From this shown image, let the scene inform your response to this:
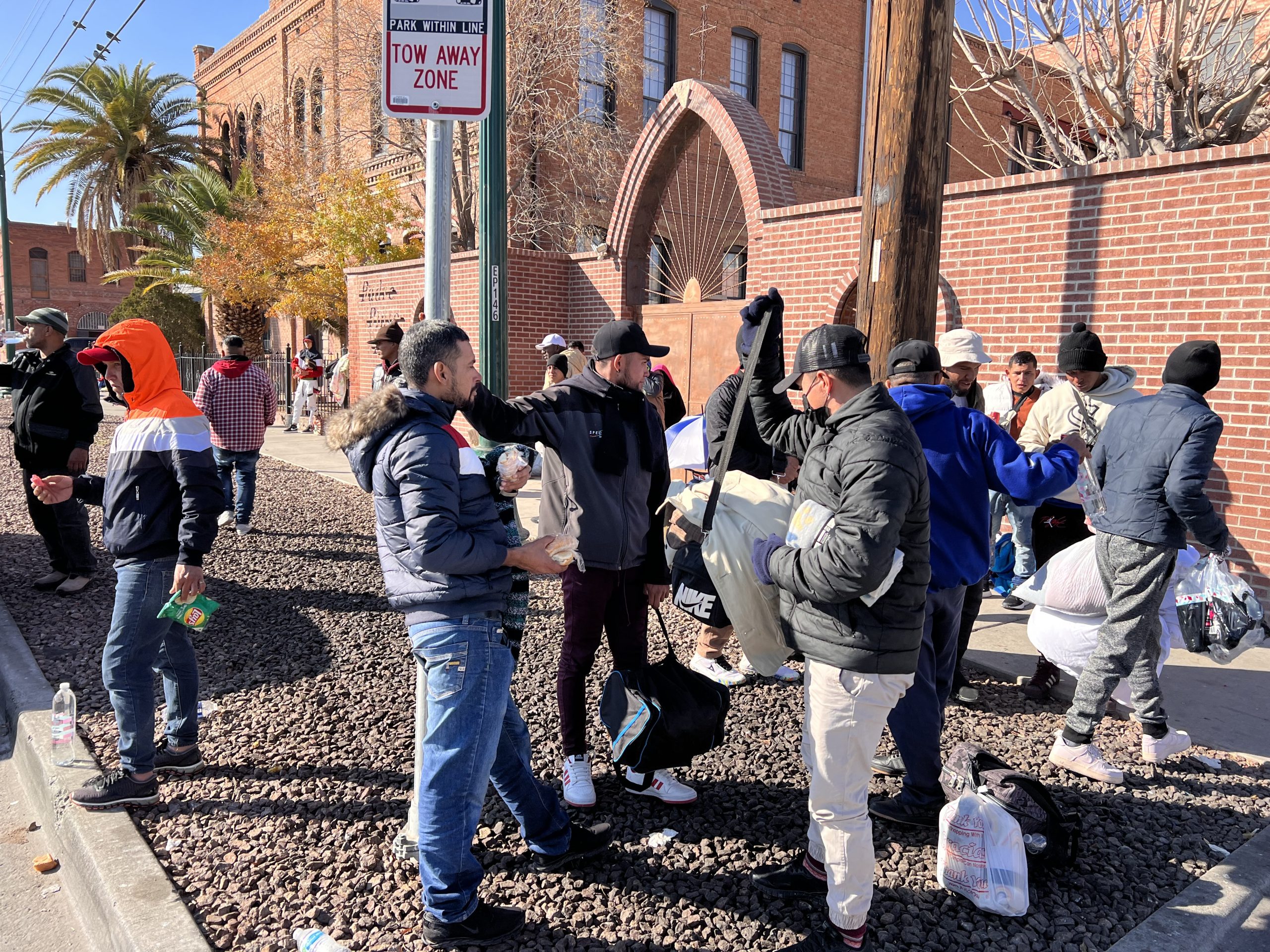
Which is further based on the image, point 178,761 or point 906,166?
point 906,166

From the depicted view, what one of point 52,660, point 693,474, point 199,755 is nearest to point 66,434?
point 52,660

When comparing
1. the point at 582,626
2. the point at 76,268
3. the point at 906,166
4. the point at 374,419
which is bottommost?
the point at 582,626

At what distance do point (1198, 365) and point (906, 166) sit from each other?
67.1 inches

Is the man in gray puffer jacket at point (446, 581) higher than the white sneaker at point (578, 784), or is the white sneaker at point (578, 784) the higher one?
the man in gray puffer jacket at point (446, 581)

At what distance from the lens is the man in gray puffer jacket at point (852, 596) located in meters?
2.48

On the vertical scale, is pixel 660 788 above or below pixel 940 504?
below

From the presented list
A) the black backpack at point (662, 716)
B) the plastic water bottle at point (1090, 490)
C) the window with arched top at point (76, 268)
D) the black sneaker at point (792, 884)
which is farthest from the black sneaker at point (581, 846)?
the window with arched top at point (76, 268)

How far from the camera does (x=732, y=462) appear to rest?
507 centimetres

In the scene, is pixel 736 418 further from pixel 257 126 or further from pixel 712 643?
pixel 257 126

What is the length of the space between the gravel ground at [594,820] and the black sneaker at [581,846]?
0.06 metres

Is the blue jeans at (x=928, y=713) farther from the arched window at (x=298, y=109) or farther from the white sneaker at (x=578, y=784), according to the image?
the arched window at (x=298, y=109)

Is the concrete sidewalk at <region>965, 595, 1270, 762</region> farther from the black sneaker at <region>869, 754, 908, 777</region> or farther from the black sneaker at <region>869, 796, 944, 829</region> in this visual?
the black sneaker at <region>869, 796, 944, 829</region>

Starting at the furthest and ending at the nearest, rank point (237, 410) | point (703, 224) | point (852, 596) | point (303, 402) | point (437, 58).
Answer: point (703, 224), point (303, 402), point (237, 410), point (437, 58), point (852, 596)

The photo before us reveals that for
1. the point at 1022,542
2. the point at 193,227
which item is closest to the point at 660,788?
the point at 1022,542
